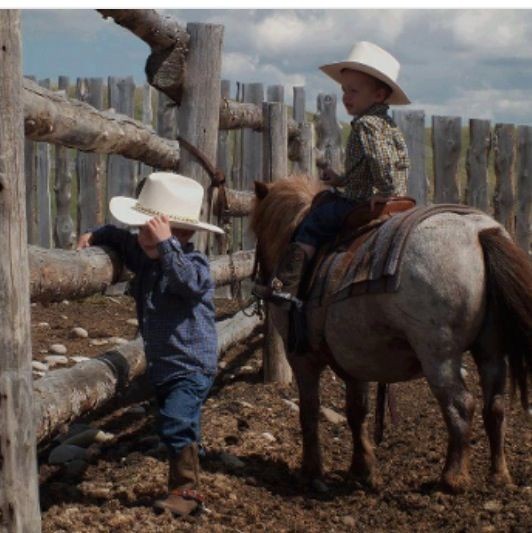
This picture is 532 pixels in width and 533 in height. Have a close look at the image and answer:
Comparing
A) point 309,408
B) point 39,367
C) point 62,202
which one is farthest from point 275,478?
point 62,202

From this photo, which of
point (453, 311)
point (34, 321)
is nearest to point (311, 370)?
point (453, 311)

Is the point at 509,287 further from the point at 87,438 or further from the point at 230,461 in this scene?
the point at 87,438

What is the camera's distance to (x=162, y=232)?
456 centimetres

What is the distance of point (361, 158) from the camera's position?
541cm

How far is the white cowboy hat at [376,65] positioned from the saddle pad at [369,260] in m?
0.64

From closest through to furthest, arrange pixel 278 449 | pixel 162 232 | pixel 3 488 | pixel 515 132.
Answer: pixel 3 488 < pixel 162 232 < pixel 278 449 < pixel 515 132

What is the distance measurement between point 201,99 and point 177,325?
4.88ft

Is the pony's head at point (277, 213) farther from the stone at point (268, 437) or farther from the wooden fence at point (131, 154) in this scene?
the stone at point (268, 437)

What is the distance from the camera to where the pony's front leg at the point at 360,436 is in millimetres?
5727

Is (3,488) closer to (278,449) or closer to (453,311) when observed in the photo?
(453,311)

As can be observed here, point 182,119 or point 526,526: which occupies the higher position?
point 182,119

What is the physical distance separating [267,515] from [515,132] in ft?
27.9

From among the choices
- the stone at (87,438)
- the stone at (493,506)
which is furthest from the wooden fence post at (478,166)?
the stone at (493,506)

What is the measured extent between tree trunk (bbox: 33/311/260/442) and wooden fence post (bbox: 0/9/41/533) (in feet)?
0.55
